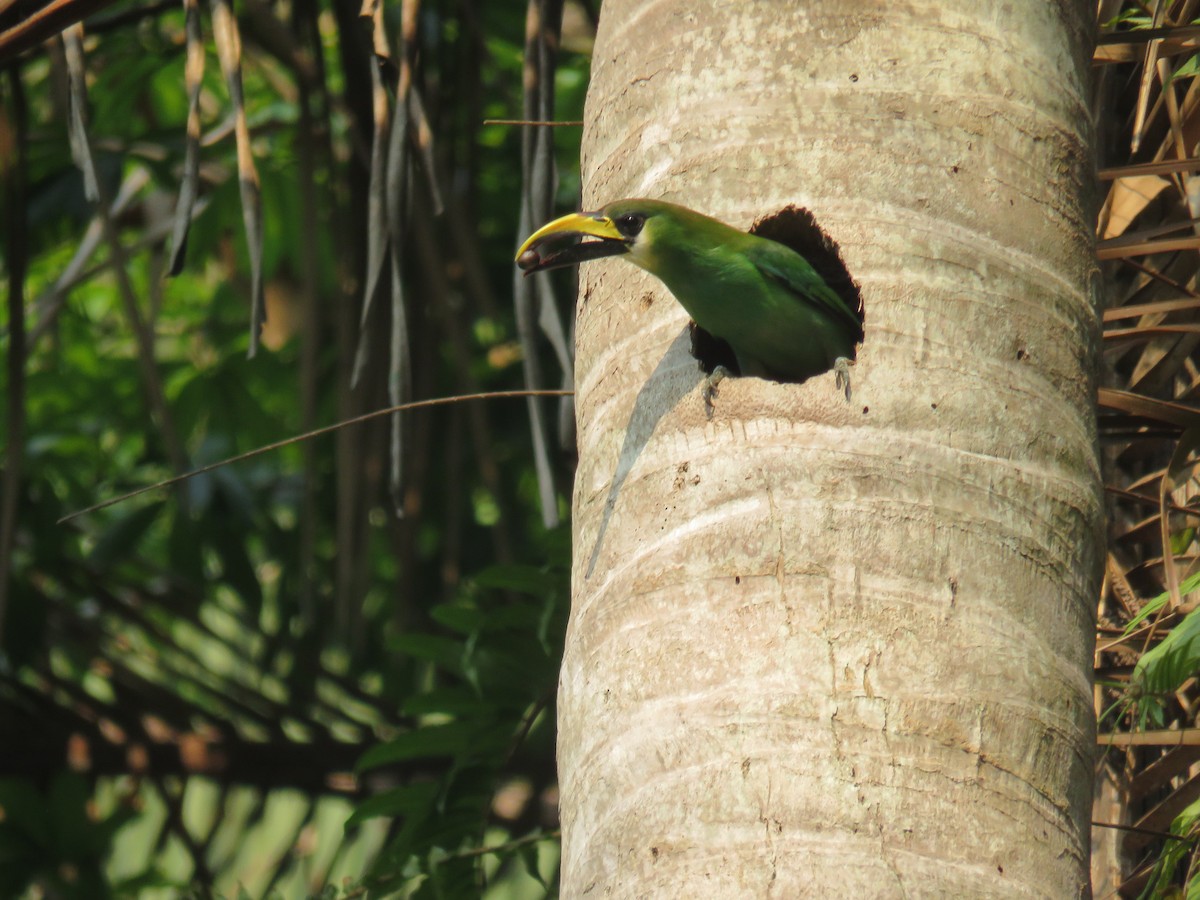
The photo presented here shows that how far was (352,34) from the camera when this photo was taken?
15.0 ft

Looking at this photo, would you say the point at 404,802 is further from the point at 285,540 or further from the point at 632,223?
the point at 632,223

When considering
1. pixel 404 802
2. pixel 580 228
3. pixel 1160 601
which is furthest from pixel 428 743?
pixel 1160 601

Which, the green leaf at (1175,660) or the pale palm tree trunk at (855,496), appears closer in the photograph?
the pale palm tree trunk at (855,496)

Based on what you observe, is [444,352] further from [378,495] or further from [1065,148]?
[1065,148]

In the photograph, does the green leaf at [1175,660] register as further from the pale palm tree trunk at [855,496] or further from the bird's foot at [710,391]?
the bird's foot at [710,391]

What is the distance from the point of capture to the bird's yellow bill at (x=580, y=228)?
2891 mm

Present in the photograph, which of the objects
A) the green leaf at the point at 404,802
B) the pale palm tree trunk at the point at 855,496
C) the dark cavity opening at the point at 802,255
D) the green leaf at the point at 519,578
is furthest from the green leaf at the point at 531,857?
the pale palm tree trunk at the point at 855,496

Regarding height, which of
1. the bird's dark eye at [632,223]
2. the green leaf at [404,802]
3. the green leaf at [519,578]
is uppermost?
the bird's dark eye at [632,223]

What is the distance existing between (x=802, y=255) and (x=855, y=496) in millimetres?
1528

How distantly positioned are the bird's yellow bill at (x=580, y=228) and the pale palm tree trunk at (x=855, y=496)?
7cm

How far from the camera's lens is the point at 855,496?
2.26 m

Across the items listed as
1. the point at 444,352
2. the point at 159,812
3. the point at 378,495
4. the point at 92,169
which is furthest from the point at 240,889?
the point at 92,169

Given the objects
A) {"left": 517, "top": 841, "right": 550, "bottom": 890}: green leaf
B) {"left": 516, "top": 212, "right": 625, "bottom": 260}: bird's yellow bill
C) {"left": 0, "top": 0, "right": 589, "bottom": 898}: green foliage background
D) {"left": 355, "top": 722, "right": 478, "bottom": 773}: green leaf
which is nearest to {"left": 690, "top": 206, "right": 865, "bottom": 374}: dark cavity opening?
{"left": 516, "top": 212, "right": 625, "bottom": 260}: bird's yellow bill

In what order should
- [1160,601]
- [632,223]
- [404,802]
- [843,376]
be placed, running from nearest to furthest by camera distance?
1. [843,376]
2. [632,223]
3. [1160,601]
4. [404,802]
